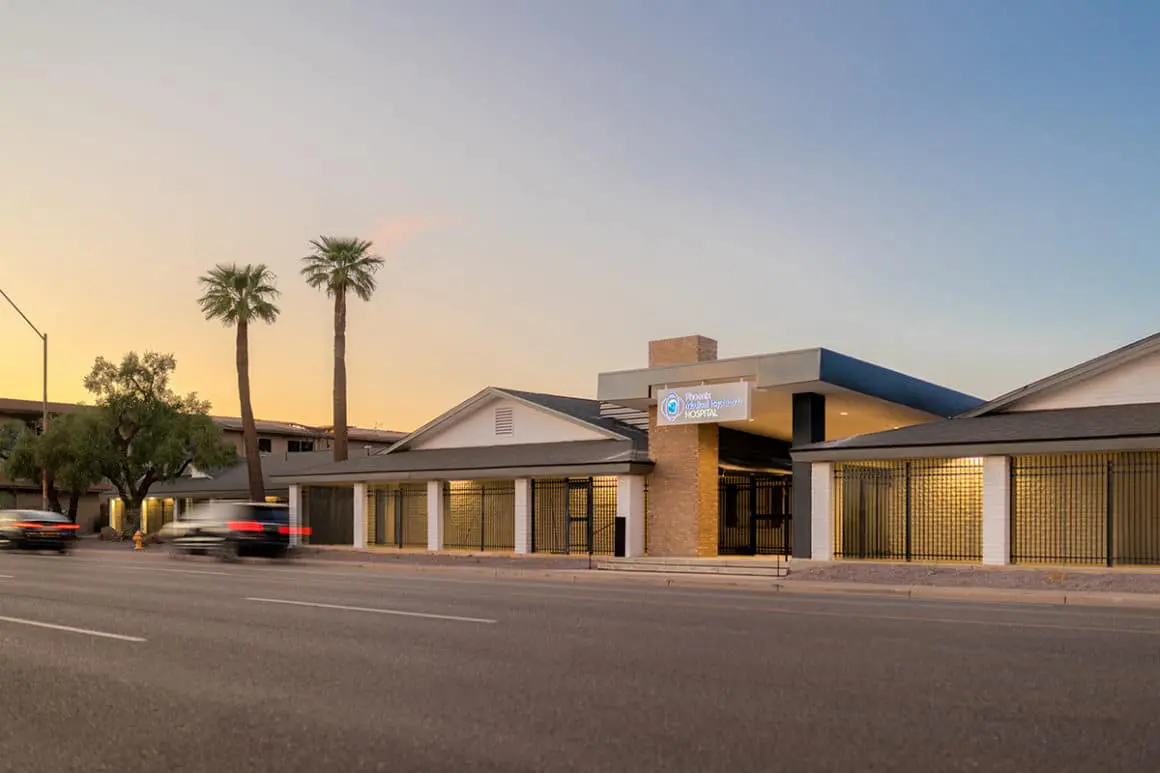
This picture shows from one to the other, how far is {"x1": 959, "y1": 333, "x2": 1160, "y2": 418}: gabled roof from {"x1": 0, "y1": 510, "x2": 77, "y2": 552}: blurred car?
29.7 m

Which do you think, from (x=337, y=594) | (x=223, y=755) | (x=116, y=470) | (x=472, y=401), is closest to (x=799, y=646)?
(x=223, y=755)

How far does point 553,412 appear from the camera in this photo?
37469mm

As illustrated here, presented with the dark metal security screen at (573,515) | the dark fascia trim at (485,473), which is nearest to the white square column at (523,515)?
the dark metal security screen at (573,515)

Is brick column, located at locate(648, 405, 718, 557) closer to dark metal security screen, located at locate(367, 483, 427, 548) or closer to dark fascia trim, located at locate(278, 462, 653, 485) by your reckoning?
dark fascia trim, located at locate(278, 462, 653, 485)

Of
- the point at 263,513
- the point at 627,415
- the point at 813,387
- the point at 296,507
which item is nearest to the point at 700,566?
the point at 813,387

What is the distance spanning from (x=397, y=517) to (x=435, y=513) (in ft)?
11.4

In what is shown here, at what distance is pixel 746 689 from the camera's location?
799cm

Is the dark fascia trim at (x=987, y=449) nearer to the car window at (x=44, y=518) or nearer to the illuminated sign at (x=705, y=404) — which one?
the illuminated sign at (x=705, y=404)

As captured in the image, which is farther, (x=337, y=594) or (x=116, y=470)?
(x=116, y=470)

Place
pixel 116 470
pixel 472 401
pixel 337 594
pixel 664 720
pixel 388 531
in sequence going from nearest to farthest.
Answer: pixel 664 720, pixel 337 594, pixel 472 401, pixel 388 531, pixel 116 470

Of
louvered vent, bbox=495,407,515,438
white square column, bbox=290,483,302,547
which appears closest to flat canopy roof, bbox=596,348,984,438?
louvered vent, bbox=495,407,515,438

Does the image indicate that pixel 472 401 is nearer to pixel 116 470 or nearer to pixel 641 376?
pixel 641 376

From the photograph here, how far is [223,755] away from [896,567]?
21353mm

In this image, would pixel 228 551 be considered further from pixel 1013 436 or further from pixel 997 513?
pixel 1013 436
